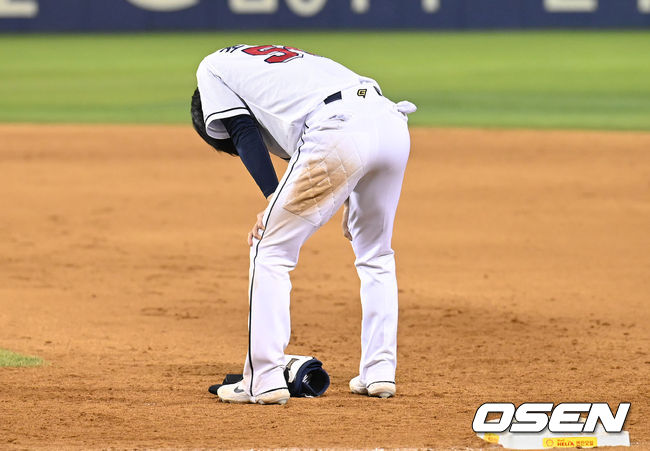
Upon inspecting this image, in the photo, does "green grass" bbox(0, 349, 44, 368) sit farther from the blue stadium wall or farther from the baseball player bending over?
the blue stadium wall

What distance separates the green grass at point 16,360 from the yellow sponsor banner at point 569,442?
254cm

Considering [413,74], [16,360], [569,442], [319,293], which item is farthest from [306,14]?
[569,442]

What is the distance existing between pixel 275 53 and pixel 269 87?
187mm

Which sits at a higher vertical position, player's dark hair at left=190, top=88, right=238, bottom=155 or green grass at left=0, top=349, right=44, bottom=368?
player's dark hair at left=190, top=88, right=238, bottom=155

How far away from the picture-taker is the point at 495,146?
40.8ft

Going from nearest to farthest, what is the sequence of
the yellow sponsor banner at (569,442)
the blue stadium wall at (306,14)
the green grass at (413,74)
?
1. the yellow sponsor banner at (569,442)
2. the green grass at (413,74)
3. the blue stadium wall at (306,14)

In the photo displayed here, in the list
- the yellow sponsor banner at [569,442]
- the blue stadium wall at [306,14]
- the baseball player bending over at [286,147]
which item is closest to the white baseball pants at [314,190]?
the baseball player bending over at [286,147]

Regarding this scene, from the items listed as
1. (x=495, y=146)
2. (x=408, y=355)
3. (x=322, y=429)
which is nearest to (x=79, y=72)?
(x=495, y=146)

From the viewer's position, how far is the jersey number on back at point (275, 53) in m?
4.14

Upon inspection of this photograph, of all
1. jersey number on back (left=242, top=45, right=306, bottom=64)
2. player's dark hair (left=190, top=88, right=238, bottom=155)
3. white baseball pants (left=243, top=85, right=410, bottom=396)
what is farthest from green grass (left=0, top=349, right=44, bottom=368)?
jersey number on back (left=242, top=45, right=306, bottom=64)

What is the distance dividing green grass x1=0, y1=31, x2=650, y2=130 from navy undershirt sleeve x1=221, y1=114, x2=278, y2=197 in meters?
10.4

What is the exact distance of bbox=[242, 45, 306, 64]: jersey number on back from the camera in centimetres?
414

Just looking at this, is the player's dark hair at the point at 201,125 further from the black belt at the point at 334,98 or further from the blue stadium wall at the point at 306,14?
the blue stadium wall at the point at 306,14

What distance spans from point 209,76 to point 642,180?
740cm
